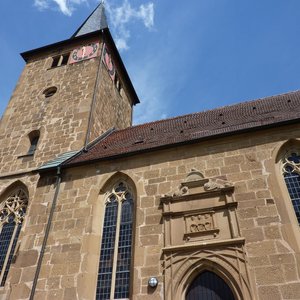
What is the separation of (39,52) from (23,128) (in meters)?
6.12

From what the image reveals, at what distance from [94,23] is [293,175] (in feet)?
56.2

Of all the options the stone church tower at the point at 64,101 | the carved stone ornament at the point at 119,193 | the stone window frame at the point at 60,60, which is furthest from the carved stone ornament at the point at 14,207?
the stone window frame at the point at 60,60

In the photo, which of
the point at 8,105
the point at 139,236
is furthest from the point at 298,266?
the point at 8,105

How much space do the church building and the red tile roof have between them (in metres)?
0.06

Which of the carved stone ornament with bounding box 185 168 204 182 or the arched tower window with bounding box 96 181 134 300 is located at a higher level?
the carved stone ornament with bounding box 185 168 204 182

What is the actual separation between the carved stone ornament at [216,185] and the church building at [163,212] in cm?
4

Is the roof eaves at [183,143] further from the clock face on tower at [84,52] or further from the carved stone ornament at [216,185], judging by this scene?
the clock face on tower at [84,52]

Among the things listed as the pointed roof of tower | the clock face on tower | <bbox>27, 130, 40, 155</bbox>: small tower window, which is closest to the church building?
<bbox>27, 130, 40, 155</bbox>: small tower window

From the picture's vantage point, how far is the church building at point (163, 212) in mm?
7680

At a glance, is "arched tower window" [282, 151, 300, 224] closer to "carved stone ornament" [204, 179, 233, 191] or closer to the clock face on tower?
"carved stone ornament" [204, 179, 233, 191]

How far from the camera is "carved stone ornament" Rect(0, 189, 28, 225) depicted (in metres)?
11.5

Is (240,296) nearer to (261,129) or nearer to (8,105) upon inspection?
(261,129)

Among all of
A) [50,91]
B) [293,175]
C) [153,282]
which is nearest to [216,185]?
[293,175]

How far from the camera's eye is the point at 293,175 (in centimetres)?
879
